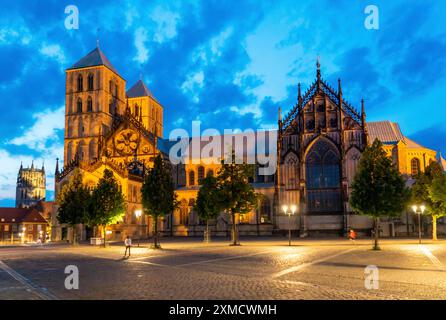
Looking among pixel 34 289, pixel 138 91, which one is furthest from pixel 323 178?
pixel 34 289

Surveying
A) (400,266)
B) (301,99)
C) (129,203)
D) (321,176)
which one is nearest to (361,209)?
(400,266)

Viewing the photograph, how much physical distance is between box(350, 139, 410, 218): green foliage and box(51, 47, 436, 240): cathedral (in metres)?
20.4

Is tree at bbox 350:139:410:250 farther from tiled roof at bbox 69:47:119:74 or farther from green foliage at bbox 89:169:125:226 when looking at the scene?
tiled roof at bbox 69:47:119:74

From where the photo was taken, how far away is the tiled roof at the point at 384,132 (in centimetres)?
7662

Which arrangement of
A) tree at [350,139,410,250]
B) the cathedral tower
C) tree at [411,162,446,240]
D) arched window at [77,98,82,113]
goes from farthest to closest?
1. arched window at [77,98,82,113]
2. the cathedral tower
3. tree at [411,162,446,240]
4. tree at [350,139,410,250]

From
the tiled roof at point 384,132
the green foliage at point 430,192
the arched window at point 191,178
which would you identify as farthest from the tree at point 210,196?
the tiled roof at point 384,132

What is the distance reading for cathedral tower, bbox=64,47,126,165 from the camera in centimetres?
8550

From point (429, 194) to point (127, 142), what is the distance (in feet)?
172

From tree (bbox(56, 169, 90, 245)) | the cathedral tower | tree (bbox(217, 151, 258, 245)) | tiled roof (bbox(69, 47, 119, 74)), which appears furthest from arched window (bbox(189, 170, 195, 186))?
tree (bbox(217, 151, 258, 245))

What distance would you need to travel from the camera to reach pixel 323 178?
6975 centimetres

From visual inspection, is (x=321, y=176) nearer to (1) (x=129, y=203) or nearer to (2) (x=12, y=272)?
(1) (x=129, y=203)

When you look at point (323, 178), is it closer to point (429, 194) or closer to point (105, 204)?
point (429, 194)
